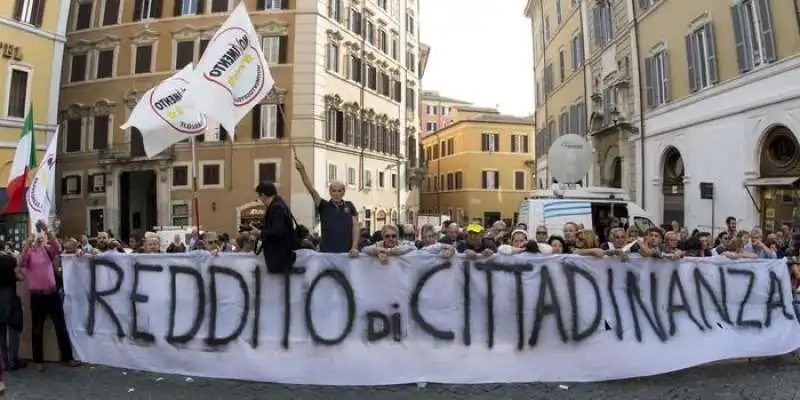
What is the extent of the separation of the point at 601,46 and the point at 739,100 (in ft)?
38.0

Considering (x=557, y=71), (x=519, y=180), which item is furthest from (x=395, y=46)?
(x=519, y=180)

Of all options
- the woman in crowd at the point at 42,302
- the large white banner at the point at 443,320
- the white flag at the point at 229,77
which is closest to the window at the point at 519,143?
the white flag at the point at 229,77

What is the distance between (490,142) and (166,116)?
5173cm

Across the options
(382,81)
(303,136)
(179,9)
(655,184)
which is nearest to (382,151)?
(382,81)

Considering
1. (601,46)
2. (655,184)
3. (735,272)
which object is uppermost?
(601,46)

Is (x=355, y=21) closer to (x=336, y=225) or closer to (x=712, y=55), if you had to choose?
(x=712, y=55)

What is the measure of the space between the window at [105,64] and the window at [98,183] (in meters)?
5.63

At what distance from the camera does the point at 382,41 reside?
41594 mm

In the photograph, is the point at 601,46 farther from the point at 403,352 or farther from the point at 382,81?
the point at 403,352

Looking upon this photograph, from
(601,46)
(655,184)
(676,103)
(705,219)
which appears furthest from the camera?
(601,46)

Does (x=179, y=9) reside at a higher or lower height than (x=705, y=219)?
higher

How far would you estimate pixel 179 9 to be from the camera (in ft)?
115

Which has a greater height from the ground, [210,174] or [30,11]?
[30,11]

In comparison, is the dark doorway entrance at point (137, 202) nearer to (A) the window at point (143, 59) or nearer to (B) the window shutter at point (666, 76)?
(A) the window at point (143, 59)
